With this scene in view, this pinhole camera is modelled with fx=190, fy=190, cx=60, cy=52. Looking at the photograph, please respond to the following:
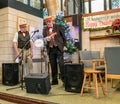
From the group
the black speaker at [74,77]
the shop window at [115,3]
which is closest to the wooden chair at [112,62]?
the black speaker at [74,77]

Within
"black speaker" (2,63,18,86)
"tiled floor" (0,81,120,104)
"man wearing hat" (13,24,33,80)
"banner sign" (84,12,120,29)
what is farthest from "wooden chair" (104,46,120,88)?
"banner sign" (84,12,120,29)

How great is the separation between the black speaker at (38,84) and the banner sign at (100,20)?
3.22 m

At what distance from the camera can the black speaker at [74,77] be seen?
3273 millimetres

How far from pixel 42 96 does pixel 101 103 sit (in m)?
1.01

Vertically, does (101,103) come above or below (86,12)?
below

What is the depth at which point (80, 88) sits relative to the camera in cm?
330

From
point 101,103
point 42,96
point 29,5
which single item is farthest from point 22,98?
point 29,5

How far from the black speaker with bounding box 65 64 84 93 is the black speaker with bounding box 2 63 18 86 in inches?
55.9

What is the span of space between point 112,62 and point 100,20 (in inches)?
108

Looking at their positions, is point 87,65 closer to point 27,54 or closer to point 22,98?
point 27,54

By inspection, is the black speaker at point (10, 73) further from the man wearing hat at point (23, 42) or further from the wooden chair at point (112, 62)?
the wooden chair at point (112, 62)

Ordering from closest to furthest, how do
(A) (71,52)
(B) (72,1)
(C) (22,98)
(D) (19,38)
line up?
(C) (22,98)
(D) (19,38)
(A) (71,52)
(B) (72,1)

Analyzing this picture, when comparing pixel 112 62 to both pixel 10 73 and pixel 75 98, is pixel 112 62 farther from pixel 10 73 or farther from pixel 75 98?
pixel 10 73

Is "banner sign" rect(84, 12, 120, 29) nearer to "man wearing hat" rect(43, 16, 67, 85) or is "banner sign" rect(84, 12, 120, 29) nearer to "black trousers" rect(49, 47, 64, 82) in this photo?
"man wearing hat" rect(43, 16, 67, 85)
